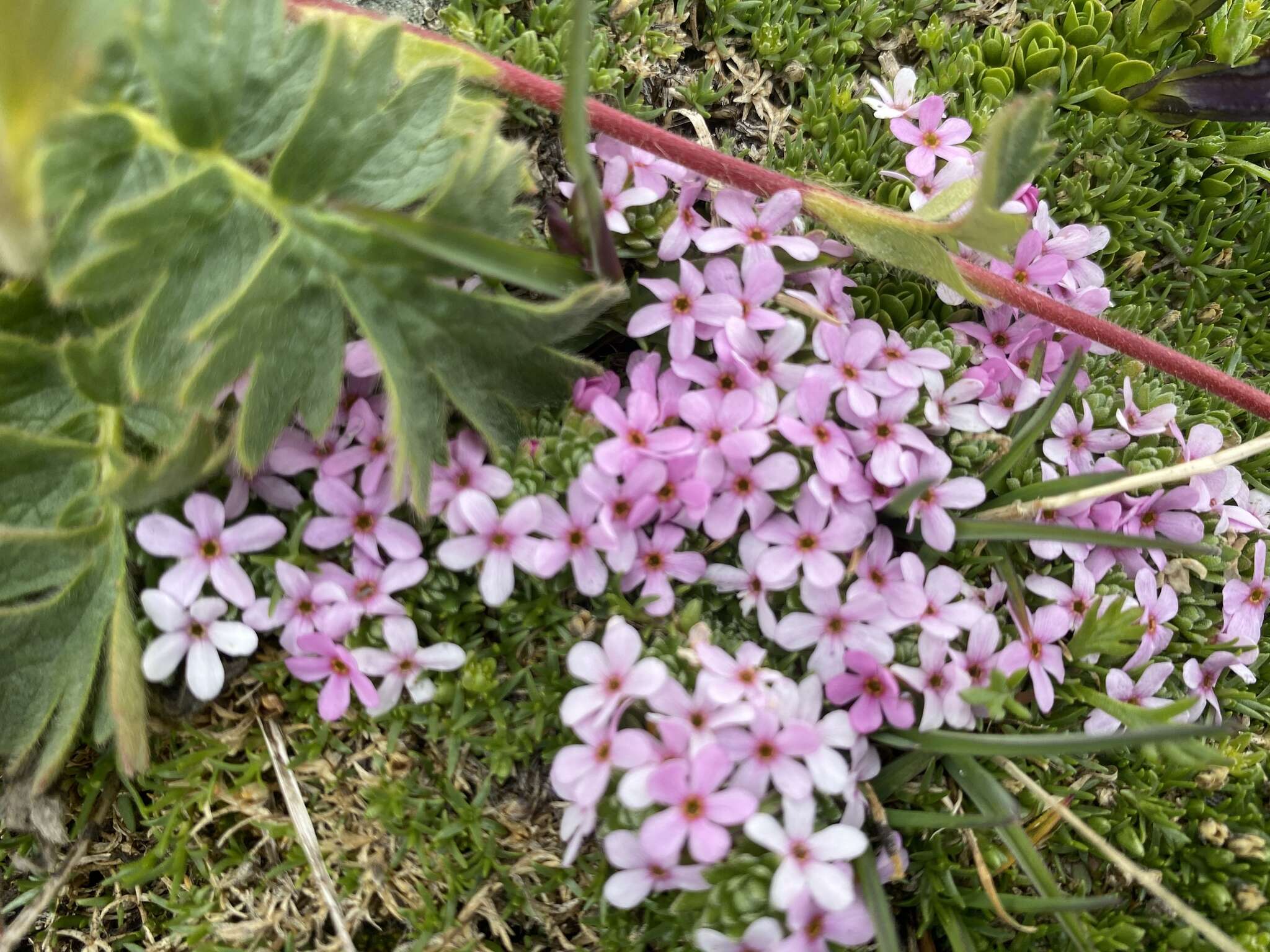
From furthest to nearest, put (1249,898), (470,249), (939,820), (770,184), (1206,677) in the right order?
(1206,677) < (770,184) < (1249,898) < (939,820) < (470,249)

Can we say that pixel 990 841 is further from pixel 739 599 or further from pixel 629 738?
pixel 629 738

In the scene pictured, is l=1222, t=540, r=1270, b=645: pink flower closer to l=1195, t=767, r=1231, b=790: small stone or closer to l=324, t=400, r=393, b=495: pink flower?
l=1195, t=767, r=1231, b=790: small stone

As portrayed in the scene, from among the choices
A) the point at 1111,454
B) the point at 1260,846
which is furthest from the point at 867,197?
the point at 1260,846

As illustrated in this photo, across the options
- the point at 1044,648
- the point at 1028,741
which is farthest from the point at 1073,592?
the point at 1028,741

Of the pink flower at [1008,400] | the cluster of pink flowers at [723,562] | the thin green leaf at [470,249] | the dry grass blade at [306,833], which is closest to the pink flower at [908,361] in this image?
the cluster of pink flowers at [723,562]

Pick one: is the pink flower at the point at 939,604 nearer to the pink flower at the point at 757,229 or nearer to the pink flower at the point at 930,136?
the pink flower at the point at 757,229

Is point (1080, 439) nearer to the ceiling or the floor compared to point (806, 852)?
nearer to the ceiling

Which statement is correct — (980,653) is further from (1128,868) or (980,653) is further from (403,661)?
(403,661)
